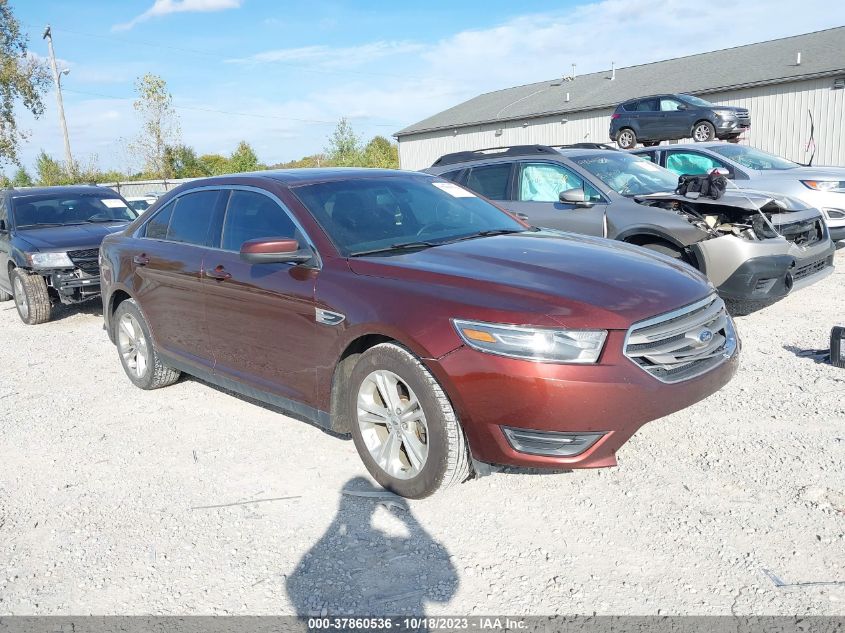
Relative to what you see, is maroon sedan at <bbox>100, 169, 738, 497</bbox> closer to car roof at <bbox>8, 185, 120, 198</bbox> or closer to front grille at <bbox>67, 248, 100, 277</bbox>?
front grille at <bbox>67, 248, 100, 277</bbox>

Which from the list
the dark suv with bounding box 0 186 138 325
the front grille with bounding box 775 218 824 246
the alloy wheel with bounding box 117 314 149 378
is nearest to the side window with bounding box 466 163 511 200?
the front grille with bounding box 775 218 824 246

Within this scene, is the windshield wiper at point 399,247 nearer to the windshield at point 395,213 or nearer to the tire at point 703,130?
the windshield at point 395,213

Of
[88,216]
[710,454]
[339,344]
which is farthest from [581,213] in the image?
[88,216]

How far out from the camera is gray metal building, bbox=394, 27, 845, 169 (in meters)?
23.5

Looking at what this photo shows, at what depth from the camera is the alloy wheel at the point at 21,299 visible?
29.7ft

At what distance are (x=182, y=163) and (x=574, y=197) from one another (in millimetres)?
45166

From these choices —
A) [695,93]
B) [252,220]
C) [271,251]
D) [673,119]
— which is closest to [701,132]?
[673,119]

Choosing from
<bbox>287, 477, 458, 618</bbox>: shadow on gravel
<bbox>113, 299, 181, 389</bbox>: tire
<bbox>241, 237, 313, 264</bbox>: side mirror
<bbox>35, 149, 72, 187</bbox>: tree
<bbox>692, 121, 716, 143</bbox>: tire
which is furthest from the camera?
<bbox>35, 149, 72, 187</bbox>: tree

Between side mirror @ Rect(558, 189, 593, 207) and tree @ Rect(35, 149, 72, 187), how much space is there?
123ft

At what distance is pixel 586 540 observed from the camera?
3131 millimetres

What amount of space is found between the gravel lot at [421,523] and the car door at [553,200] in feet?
8.14

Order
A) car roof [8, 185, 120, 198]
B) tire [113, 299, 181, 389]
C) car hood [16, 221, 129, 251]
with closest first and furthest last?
tire [113, 299, 181, 389] → car hood [16, 221, 129, 251] → car roof [8, 185, 120, 198]

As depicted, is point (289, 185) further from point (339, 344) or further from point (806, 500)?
point (806, 500)

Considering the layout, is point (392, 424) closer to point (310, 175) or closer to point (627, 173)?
point (310, 175)
